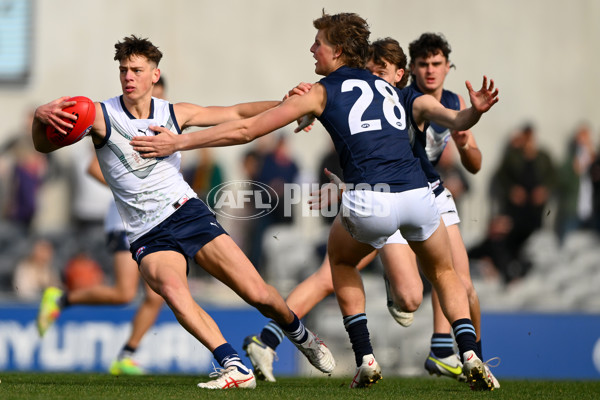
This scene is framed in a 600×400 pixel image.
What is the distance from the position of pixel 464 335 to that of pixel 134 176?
2418mm

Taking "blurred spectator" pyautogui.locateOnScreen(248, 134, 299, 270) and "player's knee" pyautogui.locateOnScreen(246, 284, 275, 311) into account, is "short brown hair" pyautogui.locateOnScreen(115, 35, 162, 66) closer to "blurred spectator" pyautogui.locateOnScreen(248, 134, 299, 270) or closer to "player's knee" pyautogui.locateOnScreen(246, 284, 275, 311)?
"player's knee" pyautogui.locateOnScreen(246, 284, 275, 311)

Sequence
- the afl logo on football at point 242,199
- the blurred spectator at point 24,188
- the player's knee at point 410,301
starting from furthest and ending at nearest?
the blurred spectator at point 24,188
the afl logo on football at point 242,199
the player's knee at point 410,301

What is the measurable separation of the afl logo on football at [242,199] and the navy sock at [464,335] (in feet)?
20.2

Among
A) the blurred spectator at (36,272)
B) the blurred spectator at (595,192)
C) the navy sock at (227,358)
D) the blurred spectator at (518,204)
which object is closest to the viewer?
the navy sock at (227,358)

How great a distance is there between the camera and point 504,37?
1561 centimetres

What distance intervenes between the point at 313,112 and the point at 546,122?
9.97 meters

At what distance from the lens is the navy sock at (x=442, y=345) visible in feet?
24.3

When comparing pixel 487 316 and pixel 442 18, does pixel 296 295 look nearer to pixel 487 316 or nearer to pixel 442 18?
pixel 487 316

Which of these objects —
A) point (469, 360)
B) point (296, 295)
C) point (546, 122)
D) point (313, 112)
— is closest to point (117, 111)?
point (313, 112)

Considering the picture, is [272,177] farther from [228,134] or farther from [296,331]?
[228,134]

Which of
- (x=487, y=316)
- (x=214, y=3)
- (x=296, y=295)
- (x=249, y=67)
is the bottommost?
(x=487, y=316)

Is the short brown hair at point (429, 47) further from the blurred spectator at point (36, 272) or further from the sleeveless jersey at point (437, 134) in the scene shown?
the blurred spectator at point (36, 272)

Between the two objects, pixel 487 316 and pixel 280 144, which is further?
pixel 280 144

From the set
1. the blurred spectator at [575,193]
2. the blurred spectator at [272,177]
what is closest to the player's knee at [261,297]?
the blurred spectator at [272,177]
